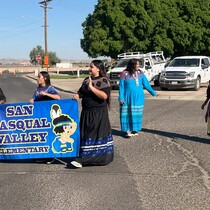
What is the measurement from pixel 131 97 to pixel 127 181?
10.6 feet

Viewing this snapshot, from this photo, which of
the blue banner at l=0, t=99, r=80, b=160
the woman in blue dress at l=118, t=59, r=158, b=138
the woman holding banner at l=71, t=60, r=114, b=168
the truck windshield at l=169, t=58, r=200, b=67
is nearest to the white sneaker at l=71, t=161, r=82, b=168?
the woman holding banner at l=71, t=60, r=114, b=168

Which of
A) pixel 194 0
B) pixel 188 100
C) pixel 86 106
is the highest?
pixel 194 0

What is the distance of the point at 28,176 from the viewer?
5902 mm

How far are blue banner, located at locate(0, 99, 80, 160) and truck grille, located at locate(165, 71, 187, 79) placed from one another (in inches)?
596

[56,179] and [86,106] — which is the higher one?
[86,106]

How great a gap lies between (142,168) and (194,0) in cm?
4284

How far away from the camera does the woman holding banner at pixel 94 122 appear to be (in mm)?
6070

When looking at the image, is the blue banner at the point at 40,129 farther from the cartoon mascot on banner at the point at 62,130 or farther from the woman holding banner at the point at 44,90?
the woman holding banner at the point at 44,90

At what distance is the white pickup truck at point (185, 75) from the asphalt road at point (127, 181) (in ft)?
40.8

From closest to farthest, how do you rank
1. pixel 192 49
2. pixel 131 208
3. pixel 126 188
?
1. pixel 131 208
2. pixel 126 188
3. pixel 192 49

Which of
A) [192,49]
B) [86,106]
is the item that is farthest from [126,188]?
[192,49]

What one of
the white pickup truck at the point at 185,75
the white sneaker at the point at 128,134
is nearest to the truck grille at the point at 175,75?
the white pickup truck at the point at 185,75

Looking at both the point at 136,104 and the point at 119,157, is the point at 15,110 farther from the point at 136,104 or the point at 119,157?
the point at 136,104

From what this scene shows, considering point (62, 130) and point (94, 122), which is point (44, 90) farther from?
point (94, 122)
